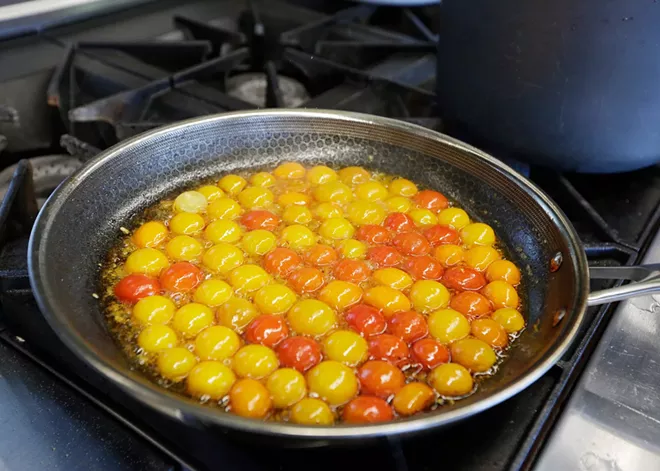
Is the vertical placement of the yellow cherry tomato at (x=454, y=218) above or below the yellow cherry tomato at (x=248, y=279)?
below

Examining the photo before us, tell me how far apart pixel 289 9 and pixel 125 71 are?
629 millimetres

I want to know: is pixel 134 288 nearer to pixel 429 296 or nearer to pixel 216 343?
pixel 216 343

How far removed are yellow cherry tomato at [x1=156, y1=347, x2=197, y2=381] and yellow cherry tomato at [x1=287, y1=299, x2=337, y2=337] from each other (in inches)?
6.1

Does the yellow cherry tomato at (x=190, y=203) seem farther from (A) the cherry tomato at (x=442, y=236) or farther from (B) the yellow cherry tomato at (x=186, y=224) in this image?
(A) the cherry tomato at (x=442, y=236)

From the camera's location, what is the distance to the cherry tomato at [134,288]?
34.4 inches

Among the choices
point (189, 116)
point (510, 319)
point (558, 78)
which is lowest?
point (510, 319)

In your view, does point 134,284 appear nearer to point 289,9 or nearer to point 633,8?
point 633,8

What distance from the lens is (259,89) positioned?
1.59m

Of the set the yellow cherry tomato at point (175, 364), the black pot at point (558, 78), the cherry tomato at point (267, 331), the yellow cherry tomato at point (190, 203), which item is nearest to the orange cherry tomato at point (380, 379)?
the cherry tomato at point (267, 331)

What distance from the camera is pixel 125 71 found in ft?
4.74

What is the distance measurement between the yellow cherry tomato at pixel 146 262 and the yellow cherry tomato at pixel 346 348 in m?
0.30

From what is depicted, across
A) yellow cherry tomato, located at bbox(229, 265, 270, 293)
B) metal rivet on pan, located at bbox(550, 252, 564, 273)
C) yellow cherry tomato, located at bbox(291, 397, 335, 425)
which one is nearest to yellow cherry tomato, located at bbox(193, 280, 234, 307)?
yellow cherry tomato, located at bbox(229, 265, 270, 293)

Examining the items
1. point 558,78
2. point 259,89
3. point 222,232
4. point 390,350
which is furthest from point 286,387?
point 259,89

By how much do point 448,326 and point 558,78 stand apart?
490mm
